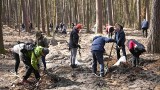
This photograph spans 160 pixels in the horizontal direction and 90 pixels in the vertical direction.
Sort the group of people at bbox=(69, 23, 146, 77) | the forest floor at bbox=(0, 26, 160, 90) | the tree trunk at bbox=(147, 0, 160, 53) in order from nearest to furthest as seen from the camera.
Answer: the forest floor at bbox=(0, 26, 160, 90) < the group of people at bbox=(69, 23, 146, 77) < the tree trunk at bbox=(147, 0, 160, 53)

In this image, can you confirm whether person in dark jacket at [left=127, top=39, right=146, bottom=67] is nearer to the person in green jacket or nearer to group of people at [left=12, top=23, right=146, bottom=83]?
group of people at [left=12, top=23, right=146, bottom=83]

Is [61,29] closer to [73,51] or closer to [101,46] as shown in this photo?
[73,51]

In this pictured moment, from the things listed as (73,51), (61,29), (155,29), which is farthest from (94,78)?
(61,29)

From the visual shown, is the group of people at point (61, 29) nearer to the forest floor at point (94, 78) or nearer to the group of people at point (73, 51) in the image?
the forest floor at point (94, 78)

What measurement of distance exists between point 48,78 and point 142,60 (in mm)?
4064

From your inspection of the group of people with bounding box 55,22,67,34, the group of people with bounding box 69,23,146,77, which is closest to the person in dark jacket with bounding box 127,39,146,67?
the group of people with bounding box 69,23,146,77

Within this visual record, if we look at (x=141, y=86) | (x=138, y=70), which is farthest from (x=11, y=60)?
(x=141, y=86)

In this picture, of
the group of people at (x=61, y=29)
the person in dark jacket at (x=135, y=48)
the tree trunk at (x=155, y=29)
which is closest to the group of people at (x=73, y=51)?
the person in dark jacket at (x=135, y=48)

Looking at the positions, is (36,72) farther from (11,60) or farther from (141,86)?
(11,60)

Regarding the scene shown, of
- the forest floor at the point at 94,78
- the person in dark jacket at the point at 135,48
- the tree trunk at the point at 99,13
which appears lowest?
the forest floor at the point at 94,78

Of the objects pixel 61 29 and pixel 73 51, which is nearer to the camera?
pixel 73 51

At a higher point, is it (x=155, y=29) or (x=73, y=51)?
(x=155, y=29)

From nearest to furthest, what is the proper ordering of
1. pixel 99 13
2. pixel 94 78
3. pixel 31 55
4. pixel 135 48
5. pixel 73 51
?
pixel 31 55 < pixel 94 78 < pixel 135 48 < pixel 73 51 < pixel 99 13

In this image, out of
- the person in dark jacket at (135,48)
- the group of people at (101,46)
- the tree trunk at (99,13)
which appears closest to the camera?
the group of people at (101,46)
